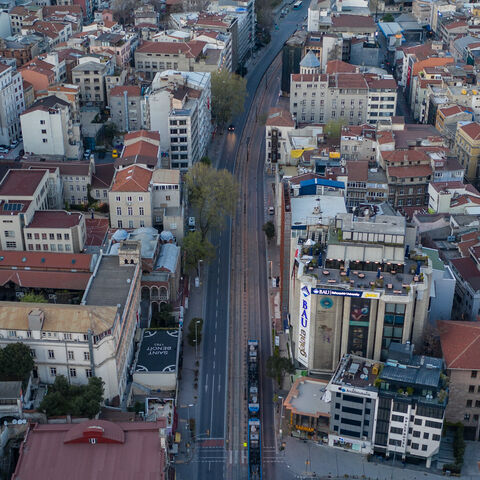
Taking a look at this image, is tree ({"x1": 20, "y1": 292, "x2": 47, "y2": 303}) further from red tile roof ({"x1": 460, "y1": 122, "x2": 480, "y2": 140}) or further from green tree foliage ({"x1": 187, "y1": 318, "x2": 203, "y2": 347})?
red tile roof ({"x1": 460, "y1": 122, "x2": 480, "y2": 140})

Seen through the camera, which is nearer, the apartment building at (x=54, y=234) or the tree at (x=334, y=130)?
the apartment building at (x=54, y=234)

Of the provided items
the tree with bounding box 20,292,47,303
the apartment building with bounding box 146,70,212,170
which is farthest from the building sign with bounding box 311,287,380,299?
the apartment building with bounding box 146,70,212,170

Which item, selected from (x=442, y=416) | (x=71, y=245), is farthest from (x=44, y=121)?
(x=442, y=416)

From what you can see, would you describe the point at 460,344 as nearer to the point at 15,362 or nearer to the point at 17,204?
the point at 15,362

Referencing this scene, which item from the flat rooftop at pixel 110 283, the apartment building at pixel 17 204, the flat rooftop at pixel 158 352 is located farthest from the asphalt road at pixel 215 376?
the apartment building at pixel 17 204

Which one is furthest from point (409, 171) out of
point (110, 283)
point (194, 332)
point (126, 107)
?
point (126, 107)

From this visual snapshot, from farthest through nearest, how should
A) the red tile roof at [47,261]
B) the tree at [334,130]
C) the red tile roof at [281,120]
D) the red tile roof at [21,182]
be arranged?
the red tile roof at [281,120], the tree at [334,130], the red tile roof at [21,182], the red tile roof at [47,261]

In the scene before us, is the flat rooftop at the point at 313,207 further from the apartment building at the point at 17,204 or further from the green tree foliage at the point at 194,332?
the apartment building at the point at 17,204
